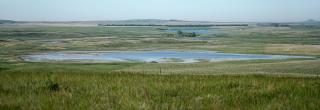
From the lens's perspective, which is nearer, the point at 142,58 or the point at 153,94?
the point at 153,94

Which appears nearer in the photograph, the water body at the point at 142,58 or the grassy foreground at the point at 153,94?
the grassy foreground at the point at 153,94

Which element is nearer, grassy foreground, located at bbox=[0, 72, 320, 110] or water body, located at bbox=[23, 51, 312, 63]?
grassy foreground, located at bbox=[0, 72, 320, 110]

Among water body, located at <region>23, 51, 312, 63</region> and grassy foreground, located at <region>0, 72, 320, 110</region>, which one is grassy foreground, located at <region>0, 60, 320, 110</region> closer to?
grassy foreground, located at <region>0, 72, 320, 110</region>

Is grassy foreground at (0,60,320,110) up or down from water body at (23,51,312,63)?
up

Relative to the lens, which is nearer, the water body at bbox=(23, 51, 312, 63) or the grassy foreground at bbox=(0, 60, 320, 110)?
the grassy foreground at bbox=(0, 60, 320, 110)

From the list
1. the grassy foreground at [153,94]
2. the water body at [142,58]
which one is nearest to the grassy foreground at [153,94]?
the grassy foreground at [153,94]

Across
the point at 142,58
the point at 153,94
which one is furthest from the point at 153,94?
the point at 142,58

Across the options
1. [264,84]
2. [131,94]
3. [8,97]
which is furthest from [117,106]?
[264,84]

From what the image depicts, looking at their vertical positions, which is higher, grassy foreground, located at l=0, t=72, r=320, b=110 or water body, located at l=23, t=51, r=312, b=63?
grassy foreground, located at l=0, t=72, r=320, b=110

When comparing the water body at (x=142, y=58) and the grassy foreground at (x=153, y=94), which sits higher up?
the grassy foreground at (x=153, y=94)

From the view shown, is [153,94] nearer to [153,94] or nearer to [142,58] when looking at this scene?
[153,94]

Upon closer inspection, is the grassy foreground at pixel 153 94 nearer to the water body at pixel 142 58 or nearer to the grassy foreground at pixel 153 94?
the grassy foreground at pixel 153 94

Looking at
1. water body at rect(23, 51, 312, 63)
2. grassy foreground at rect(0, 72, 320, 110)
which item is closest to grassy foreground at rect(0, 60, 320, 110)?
grassy foreground at rect(0, 72, 320, 110)

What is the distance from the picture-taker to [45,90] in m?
8.22
